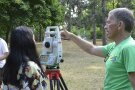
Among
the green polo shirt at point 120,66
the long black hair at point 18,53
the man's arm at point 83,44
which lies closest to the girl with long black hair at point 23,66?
the long black hair at point 18,53

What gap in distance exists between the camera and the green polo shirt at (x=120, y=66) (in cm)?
305

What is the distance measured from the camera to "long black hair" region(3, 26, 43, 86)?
3.33 metres

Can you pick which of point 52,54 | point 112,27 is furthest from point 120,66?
point 52,54

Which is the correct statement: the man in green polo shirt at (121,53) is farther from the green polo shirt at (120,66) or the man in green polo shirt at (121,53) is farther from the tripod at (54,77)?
the tripod at (54,77)

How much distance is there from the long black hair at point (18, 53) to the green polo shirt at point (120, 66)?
64cm

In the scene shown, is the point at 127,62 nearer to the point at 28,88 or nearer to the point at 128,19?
the point at 128,19

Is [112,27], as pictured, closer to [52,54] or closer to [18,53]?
[18,53]

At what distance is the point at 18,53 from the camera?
133 inches

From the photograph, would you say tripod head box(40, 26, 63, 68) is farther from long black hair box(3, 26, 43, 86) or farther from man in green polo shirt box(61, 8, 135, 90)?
man in green polo shirt box(61, 8, 135, 90)

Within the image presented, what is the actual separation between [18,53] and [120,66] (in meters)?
0.89

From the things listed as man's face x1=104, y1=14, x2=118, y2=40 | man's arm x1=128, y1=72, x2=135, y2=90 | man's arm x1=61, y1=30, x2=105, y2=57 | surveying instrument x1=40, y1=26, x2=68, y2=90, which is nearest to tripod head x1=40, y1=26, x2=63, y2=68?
surveying instrument x1=40, y1=26, x2=68, y2=90

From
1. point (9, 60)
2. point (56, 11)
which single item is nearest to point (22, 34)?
point (9, 60)

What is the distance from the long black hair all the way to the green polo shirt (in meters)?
0.64

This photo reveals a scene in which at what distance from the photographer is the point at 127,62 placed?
3043mm
